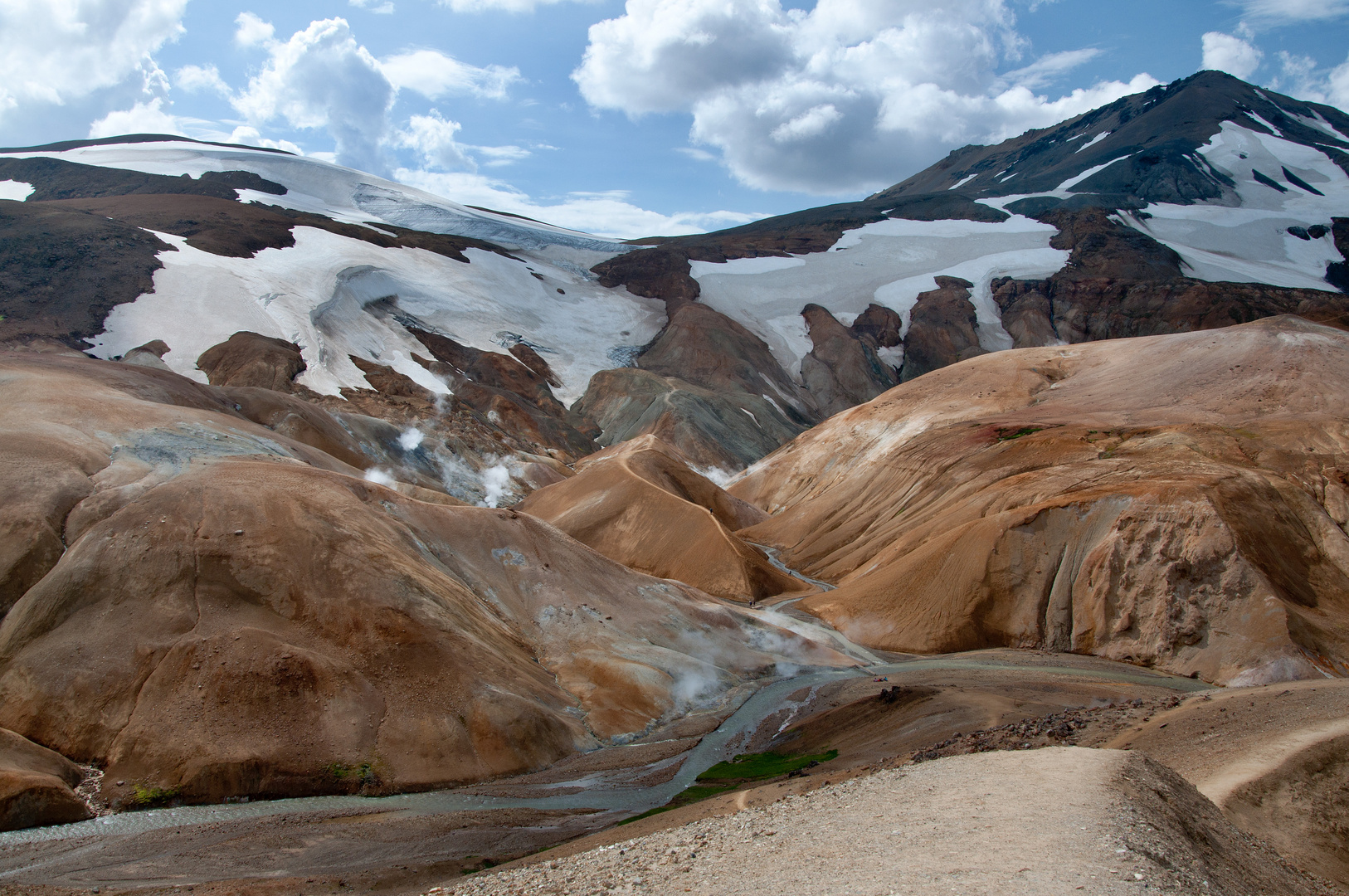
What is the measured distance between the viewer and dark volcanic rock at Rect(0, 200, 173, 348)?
59.0 m

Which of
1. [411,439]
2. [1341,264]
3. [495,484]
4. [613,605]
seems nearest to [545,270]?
[495,484]

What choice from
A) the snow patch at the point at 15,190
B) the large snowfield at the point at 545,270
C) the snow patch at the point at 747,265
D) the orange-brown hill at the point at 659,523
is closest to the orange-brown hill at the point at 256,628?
the orange-brown hill at the point at 659,523

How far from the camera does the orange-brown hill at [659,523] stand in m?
47.3

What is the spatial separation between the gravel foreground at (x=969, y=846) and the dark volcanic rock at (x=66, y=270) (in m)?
60.6

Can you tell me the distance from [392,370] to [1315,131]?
175827mm

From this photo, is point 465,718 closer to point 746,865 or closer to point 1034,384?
point 746,865

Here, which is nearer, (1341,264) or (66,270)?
(66,270)

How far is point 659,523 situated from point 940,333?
70.4 metres

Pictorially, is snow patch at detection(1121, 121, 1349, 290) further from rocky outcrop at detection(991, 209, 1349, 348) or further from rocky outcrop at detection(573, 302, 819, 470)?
rocky outcrop at detection(573, 302, 819, 470)

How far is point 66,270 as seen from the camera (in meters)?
64.6

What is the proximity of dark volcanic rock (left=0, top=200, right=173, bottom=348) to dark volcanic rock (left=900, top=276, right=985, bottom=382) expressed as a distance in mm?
82021

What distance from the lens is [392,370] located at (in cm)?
7225

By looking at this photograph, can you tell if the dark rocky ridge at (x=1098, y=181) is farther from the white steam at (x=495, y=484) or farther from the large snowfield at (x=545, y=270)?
the white steam at (x=495, y=484)

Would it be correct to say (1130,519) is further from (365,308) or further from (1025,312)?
(1025,312)
